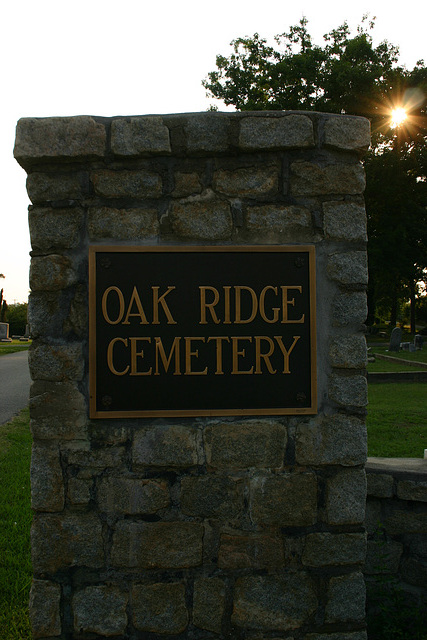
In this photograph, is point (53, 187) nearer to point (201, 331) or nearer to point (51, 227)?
point (51, 227)

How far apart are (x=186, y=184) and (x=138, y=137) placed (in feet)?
1.01

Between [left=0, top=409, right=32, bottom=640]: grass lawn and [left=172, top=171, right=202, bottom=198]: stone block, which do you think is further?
[left=0, top=409, right=32, bottom=640]: grass lawn

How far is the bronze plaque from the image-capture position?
257 centimetres

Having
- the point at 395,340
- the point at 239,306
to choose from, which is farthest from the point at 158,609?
the point at 395,340

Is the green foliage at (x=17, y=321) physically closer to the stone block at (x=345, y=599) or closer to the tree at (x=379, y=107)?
the tree at (x=379, y=107)

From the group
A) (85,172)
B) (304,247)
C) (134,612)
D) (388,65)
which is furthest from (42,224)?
(388,65)

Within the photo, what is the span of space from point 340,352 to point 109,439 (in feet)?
3.86

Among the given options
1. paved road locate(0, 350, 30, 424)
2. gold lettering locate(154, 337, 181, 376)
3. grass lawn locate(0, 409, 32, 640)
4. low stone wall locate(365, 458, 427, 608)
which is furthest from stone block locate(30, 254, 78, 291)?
paved road locate(0, 350, 30, 424)

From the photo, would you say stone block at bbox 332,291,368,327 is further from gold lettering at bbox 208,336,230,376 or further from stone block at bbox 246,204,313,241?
gold lettering at bbox 208,336,230,376

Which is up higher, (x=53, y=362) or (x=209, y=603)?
(x=53, y=362)

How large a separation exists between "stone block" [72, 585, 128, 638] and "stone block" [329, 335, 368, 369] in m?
1.51

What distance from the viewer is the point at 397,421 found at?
8.10 metres

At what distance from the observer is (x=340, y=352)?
103 inches

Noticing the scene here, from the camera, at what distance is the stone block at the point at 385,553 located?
330 centimetres
